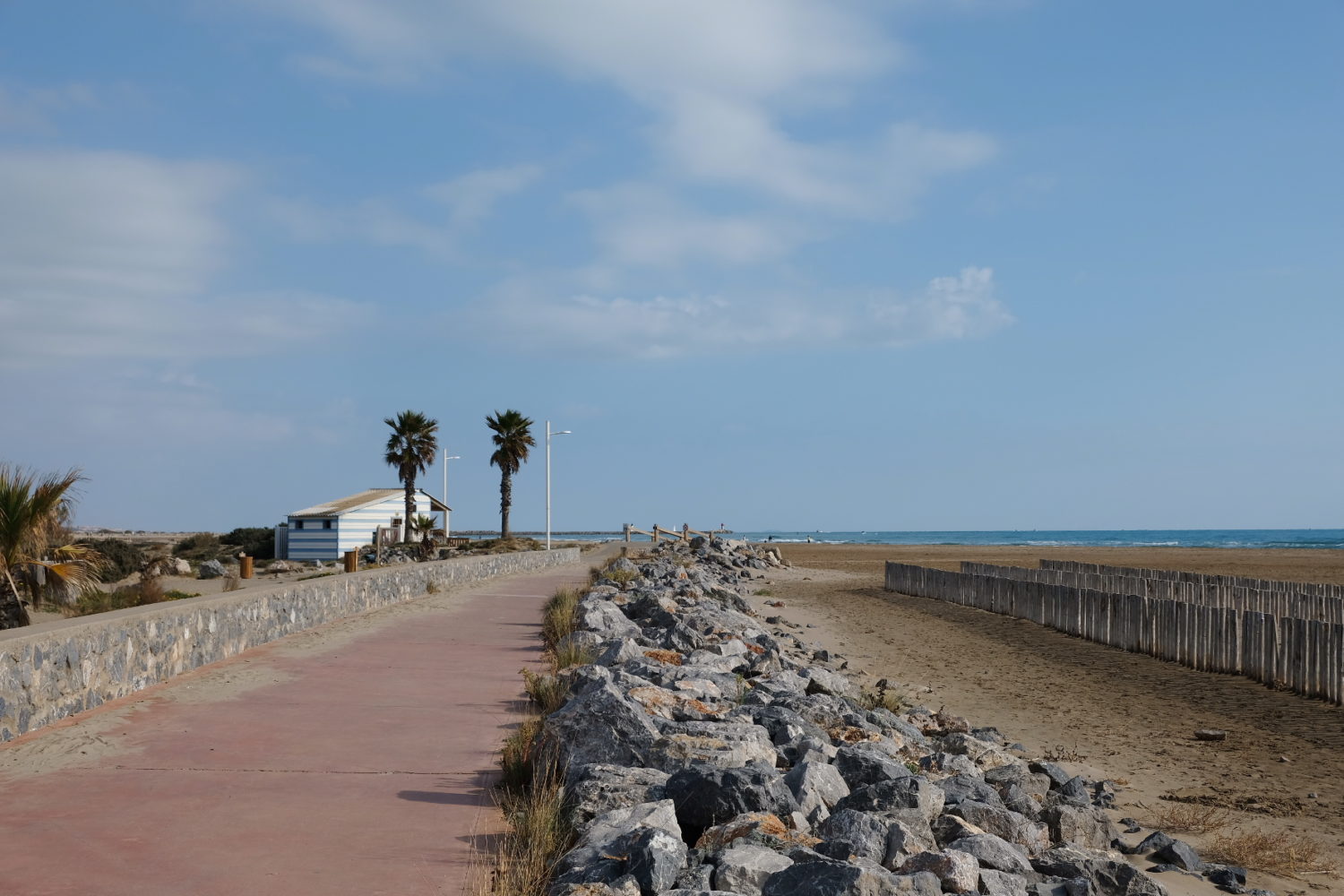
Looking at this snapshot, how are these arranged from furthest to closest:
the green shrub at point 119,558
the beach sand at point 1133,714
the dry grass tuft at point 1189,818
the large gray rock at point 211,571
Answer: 1. the large gray rock at point 211,571
2. the green shrub at point 119,558
3. the beach sand at point 1133,714
4. the dry grass tuft at point 1189,818

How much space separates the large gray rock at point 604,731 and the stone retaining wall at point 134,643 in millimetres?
3566

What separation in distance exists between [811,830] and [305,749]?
3420 millimetres

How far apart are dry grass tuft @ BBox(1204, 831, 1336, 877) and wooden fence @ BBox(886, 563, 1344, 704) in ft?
20.8

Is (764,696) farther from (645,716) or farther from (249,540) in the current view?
(249,540)


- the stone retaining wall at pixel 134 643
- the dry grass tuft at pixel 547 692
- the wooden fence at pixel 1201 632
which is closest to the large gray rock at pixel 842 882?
the dry grass tuft at pixel 547 692

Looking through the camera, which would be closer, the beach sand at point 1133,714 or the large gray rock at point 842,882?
the large gray rock at point 842,882

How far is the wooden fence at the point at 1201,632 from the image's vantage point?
40.7 ft

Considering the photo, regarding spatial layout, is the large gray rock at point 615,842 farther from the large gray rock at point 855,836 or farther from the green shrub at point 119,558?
the green shrub at point 119,558

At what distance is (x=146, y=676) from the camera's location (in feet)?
28.8

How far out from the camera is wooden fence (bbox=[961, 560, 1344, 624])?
16.0m

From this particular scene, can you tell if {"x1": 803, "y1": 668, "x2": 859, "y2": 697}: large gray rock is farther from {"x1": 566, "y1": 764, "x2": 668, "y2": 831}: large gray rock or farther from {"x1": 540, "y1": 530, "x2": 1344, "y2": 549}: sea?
{"x1": 540, "y1": 530, "x2": 1344, "y2": 549}: sea

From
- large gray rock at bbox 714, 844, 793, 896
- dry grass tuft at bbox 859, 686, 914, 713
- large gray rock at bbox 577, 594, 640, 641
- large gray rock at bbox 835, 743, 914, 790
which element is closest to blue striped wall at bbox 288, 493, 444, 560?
large gray rock at bbox 577, 594, 640, 641

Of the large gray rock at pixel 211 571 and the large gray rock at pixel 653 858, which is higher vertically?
the large gray rock at pixel 653 858

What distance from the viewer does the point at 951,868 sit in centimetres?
414
